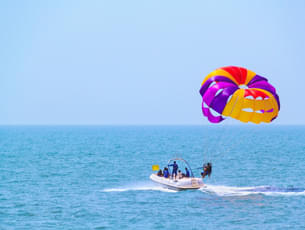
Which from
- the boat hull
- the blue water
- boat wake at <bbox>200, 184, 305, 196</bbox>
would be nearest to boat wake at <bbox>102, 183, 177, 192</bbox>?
the blue water

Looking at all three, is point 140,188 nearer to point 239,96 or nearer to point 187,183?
point 187,183

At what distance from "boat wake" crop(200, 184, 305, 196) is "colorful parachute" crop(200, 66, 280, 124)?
6.35 m

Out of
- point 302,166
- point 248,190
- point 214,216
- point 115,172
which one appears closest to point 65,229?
point 214,216

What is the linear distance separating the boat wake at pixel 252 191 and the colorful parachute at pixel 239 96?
250 inches

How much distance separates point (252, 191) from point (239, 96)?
340 inches

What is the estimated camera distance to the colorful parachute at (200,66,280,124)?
34.8m

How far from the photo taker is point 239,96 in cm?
3497

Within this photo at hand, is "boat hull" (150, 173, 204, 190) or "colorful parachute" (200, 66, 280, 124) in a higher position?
"colorful parachute" (200, 66, 280, 124)

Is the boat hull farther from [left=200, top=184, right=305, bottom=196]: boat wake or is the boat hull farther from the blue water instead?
[left=200, top=184, right=305, bottom=196]: boat wake

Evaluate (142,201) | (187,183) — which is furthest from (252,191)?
(142,201)

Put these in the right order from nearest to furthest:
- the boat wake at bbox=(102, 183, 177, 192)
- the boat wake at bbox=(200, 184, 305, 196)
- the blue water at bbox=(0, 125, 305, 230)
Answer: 1. the blue water at bbox=(0, 125, 305, 230)
2. the boat wake at bbox=(200, 184, 305, 196)
3. the boat wake at bbox=(102, 183, 177, 192)

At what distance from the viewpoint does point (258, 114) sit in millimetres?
35406

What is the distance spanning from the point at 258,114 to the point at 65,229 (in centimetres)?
1358

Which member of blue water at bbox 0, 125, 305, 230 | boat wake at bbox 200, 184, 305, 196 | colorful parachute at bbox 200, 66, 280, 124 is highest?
colorful parachute at bbox 200, 66, 280, 124
